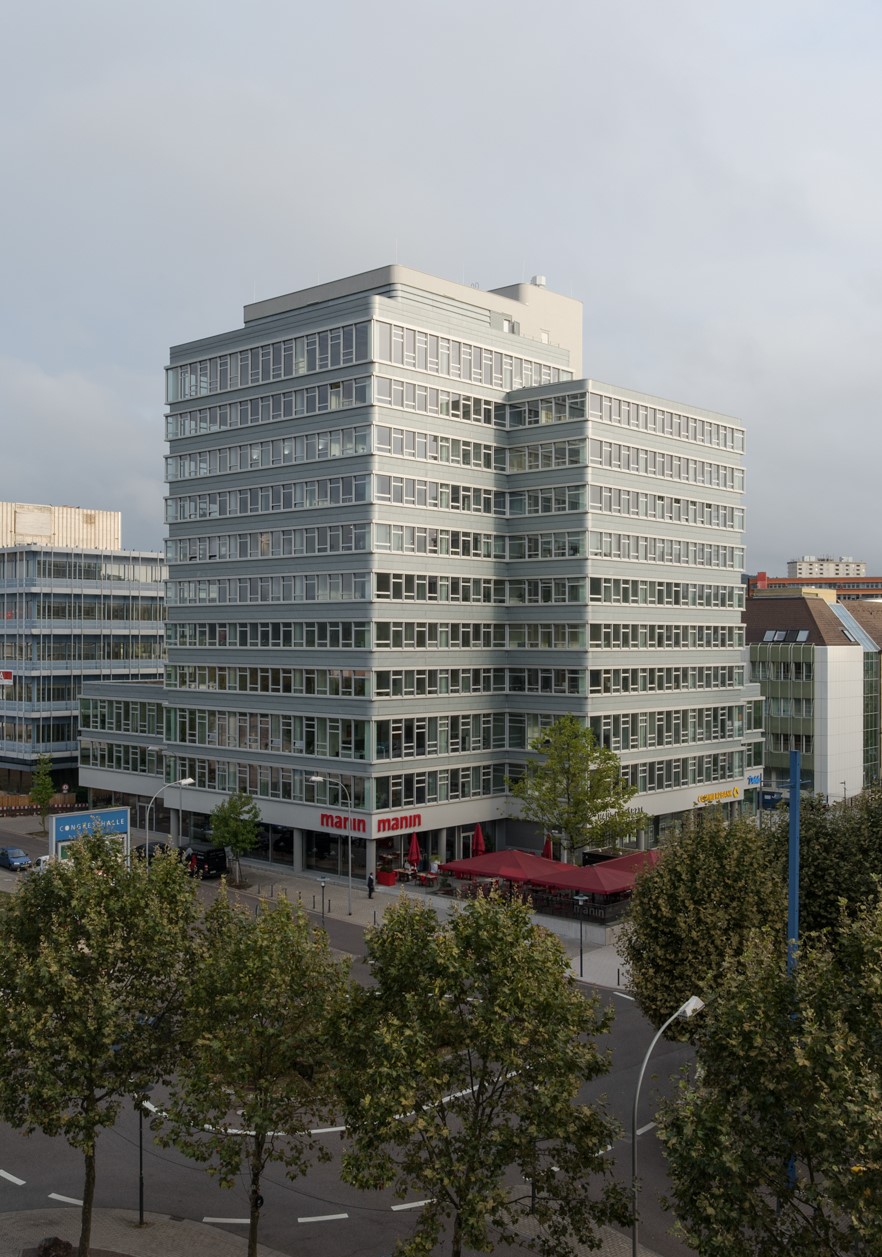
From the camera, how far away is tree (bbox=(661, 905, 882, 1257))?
16.6m

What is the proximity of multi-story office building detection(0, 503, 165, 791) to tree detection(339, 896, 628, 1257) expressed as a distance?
75.5 m

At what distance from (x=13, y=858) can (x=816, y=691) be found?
65.5 metres

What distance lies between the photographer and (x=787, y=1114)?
727 inches

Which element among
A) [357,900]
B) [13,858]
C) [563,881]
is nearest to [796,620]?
[563,881]

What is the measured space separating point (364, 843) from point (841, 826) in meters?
32.8

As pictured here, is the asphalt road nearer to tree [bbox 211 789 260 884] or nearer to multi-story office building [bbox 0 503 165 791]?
tree [bbox 211 789 260 884]

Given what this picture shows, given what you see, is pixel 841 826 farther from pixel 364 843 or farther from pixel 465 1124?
pixel 364 843

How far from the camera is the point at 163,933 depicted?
25.2m

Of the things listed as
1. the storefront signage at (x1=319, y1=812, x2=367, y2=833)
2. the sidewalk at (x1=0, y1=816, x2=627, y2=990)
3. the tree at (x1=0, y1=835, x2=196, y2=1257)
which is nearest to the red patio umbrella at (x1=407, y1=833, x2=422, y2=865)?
the sidewalk at (x1=0, y1=816, x2=627, y2=990)

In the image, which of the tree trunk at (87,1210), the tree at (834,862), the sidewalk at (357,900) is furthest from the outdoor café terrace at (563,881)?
the tree trunk at (87,1210)

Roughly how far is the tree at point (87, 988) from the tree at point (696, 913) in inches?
536

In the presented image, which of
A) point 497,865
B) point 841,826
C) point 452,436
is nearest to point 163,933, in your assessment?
point 841,826

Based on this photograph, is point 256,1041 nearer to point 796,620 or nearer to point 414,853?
point 414,853

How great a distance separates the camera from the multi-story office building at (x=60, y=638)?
9875 cm
